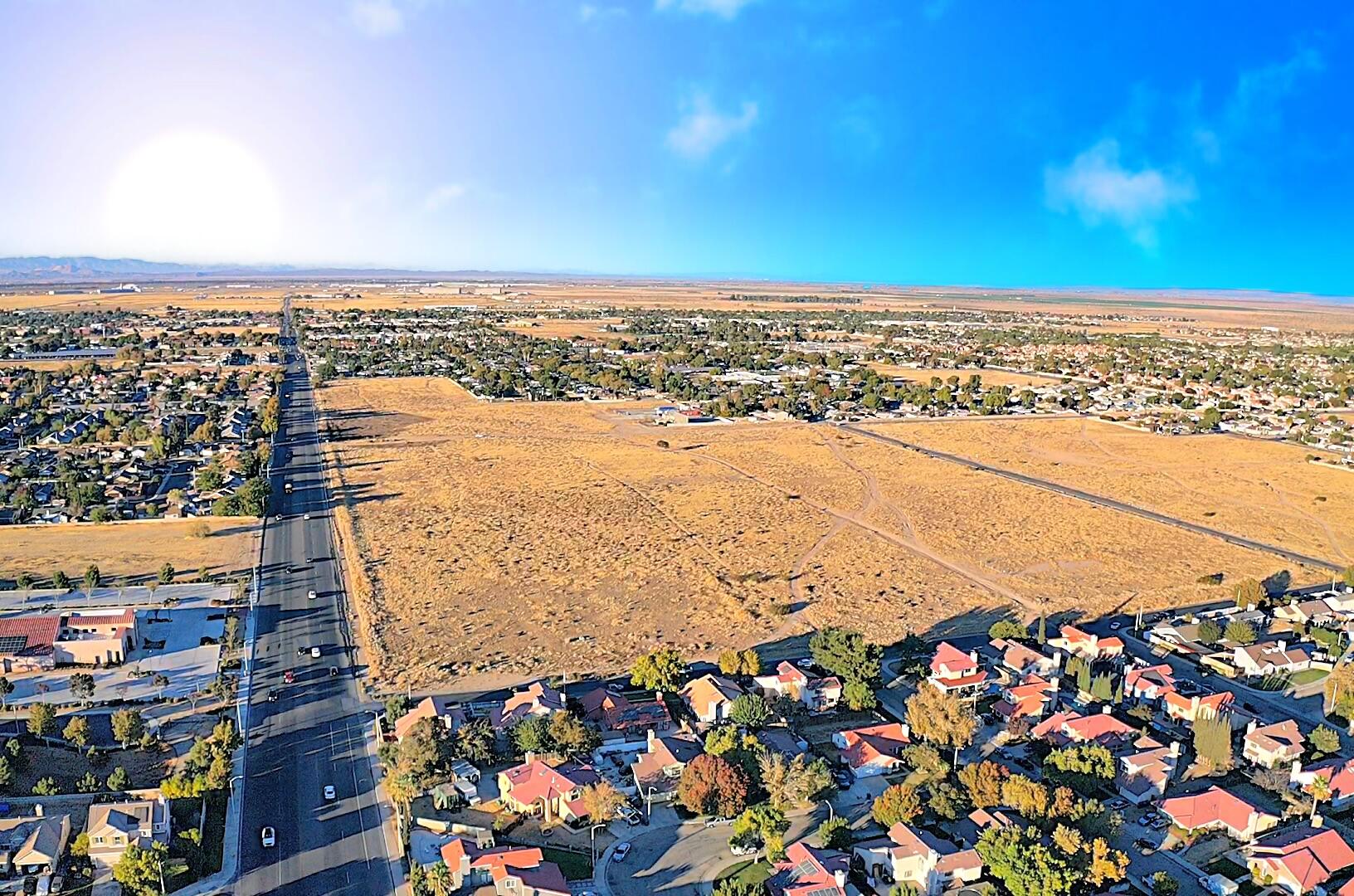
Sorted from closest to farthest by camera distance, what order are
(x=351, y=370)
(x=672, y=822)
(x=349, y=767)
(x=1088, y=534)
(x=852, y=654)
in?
(x=672, y=822), (x=349, y=767), (x=852, y=654), (x=1088, y=534), (x=351, y=370)

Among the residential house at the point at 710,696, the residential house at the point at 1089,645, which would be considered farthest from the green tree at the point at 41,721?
the residential house at the point at 1089,645

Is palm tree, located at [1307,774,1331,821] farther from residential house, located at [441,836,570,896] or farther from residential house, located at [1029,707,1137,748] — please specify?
residential house, located at [441,836,570,896]

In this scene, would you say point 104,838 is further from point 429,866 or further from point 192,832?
point 429,866

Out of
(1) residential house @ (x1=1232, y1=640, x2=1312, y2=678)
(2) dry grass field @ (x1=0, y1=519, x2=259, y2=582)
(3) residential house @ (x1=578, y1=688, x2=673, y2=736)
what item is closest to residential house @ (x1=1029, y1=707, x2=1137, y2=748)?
(1) residential house @ (x1=1232, y1=640, x2=1312, y2=678)

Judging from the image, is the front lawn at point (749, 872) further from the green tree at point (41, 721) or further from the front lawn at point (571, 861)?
the green tree at point (41, 721)

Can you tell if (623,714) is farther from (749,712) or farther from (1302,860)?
(1302,860)

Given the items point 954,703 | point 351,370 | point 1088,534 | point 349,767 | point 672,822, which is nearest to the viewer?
point 672,822

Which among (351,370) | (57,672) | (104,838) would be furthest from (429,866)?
(351,370)
